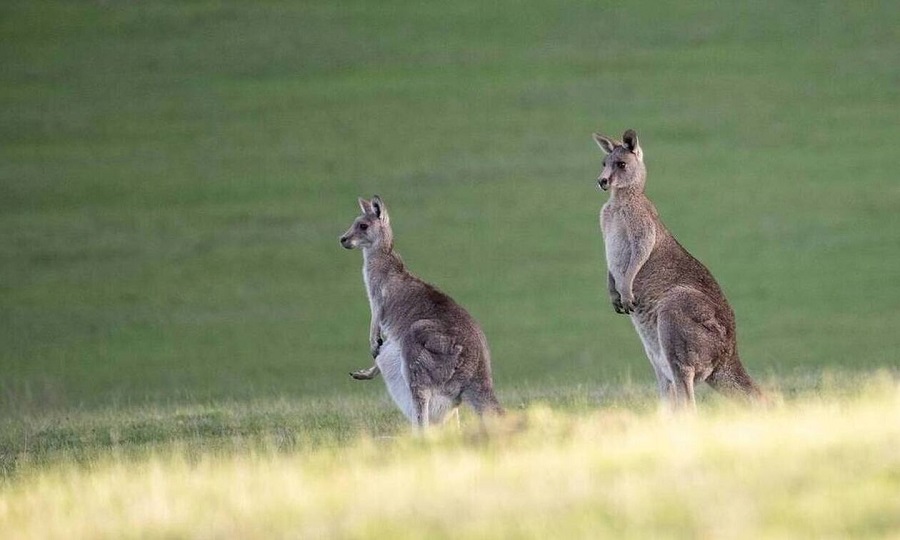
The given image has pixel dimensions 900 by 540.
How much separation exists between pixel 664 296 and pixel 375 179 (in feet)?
67.3

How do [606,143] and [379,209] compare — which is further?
[379,209]

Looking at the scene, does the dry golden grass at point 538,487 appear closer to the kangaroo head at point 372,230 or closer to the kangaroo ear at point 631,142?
the kangaroo ear at point 631,142

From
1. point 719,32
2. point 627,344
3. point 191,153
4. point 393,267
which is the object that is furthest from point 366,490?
point 719,32

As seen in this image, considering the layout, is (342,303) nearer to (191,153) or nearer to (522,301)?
(522,301)

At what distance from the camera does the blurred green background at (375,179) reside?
26.5 meters

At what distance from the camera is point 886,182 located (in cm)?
3200

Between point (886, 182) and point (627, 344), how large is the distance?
7.71m

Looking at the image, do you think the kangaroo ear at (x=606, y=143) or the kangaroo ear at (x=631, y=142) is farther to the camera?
the kangaroo ear at (x=606, y=143)

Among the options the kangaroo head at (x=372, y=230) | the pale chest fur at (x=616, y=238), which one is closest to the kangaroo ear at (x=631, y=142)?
the pale chest fur at (x=616, y=238)

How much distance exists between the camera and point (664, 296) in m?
11.1

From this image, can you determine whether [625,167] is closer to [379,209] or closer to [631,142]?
[631,142]

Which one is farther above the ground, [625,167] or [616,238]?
[625,167]

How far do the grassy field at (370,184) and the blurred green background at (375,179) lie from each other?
0.18ft

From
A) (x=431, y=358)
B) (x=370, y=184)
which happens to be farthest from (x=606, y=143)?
(x=370, y=184)
